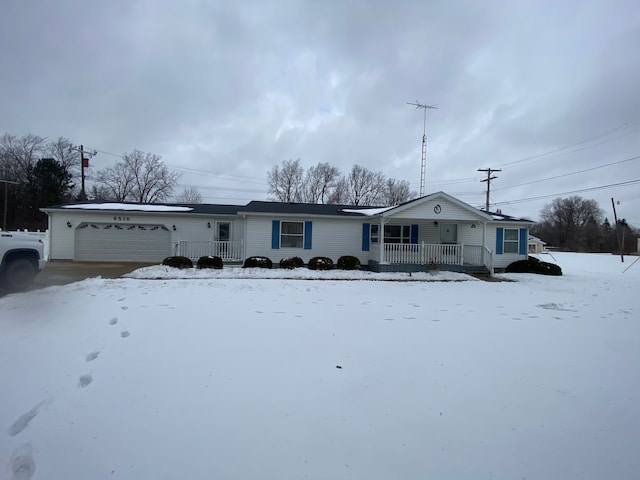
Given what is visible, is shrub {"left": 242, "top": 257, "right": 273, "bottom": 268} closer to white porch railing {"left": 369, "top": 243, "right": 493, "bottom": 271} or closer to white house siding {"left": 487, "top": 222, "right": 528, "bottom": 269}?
white porch railing {"left": 369, "top": 243, "right": 493, "bottom": 271}

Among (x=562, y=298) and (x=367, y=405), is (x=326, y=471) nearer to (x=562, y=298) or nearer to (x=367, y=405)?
(x=367, y=405)

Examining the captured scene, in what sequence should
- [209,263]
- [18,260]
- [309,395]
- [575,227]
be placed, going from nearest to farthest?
1. [309,395]
2. [18,260]
3. [209,263]
4. [575,227]

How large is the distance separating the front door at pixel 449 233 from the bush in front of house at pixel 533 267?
9.58ft

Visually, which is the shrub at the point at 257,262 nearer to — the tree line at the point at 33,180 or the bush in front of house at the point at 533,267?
the bush in front of house at the point at 533,267

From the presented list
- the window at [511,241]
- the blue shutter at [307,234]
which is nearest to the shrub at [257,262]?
the blue shutter at [307,234]

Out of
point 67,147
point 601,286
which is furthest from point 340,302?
point 67,147

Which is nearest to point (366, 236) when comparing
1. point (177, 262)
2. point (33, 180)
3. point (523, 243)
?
point (523, 243)

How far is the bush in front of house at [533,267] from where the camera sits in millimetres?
15023

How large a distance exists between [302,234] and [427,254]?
561cm

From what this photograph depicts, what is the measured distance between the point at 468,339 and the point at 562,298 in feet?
19.0

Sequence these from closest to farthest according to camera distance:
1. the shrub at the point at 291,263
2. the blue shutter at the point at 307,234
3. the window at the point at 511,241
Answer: the shrub at the point at 291,263, the blue shutter at the point at 307,234, the window at the point at 511,241

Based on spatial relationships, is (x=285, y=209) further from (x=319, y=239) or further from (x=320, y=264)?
(x=320, y=264)

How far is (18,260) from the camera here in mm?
8094

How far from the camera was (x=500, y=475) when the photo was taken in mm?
2275
